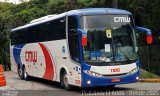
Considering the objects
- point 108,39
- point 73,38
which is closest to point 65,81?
point 73,38

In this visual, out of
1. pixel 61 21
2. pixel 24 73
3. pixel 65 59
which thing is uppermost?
pixel 61 21

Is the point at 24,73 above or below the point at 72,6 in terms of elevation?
below

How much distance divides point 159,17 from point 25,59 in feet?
50.9

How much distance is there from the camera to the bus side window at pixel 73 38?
56.3 ft

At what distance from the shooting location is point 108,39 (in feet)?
55.6

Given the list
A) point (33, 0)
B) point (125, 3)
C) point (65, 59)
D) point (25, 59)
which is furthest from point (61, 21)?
point (33, 0)

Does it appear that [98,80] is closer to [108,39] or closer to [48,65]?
[108,39]

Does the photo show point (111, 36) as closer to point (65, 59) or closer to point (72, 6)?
point (65, 59)

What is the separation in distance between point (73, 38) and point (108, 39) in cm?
150

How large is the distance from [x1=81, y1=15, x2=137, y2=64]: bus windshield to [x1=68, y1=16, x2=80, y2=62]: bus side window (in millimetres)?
468

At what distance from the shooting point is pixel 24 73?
27.0m

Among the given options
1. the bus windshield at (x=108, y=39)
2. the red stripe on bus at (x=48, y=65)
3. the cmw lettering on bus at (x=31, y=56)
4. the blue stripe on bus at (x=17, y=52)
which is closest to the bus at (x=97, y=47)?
the bus windshield at (x=108, y=39)

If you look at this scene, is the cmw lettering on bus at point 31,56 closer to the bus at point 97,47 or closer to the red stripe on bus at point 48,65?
the red stripe on bus at point 48,65

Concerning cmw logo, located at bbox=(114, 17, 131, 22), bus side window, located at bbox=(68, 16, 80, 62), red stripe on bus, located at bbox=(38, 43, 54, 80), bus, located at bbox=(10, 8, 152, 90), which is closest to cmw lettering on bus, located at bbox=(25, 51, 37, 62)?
red stripe on bus, located at bbox=(38, 43, 54, 80)
